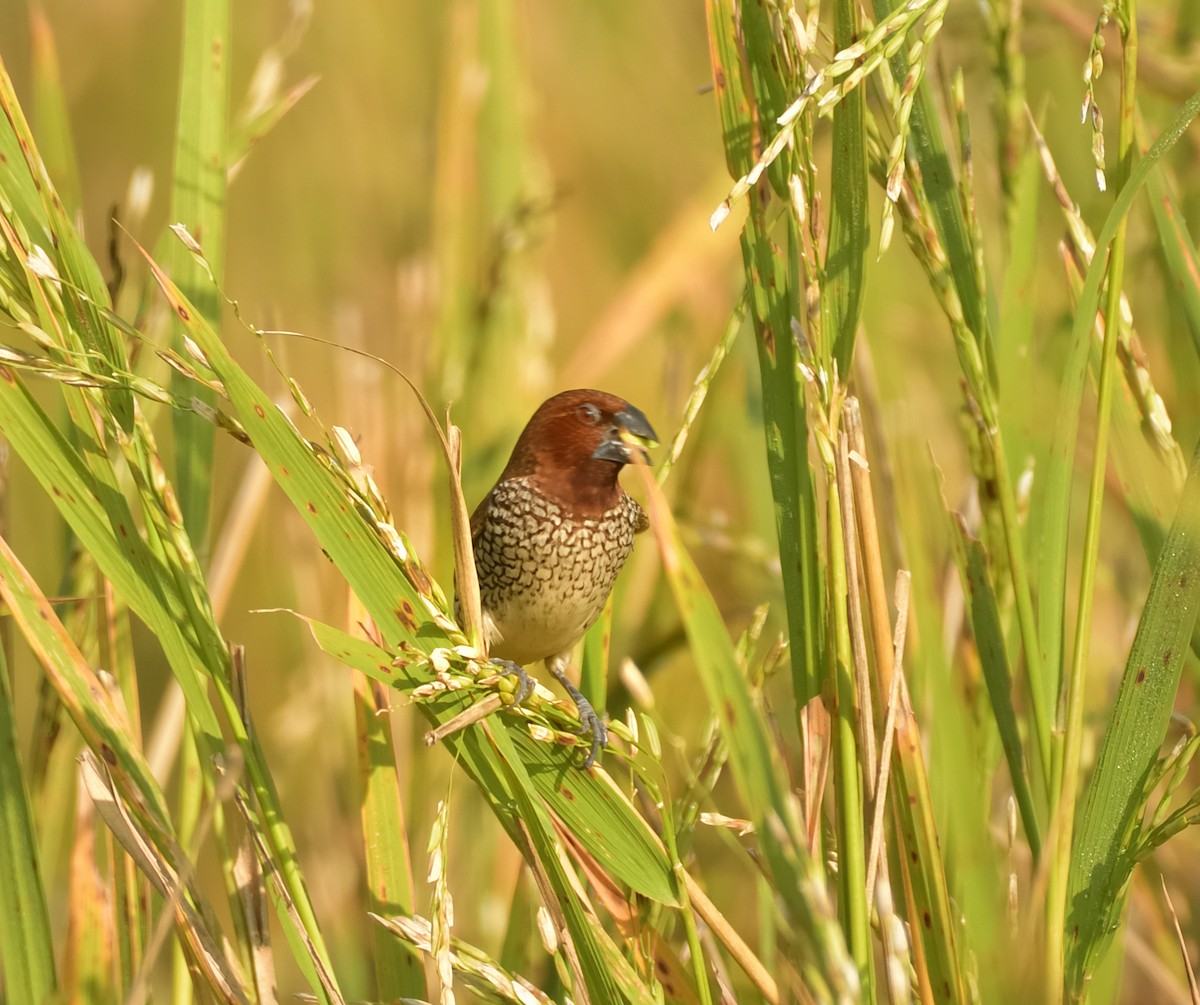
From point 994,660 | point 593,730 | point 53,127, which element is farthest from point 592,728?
point 53,127

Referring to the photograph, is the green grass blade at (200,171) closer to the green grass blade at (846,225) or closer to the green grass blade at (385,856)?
the green grass blade at (385,856)

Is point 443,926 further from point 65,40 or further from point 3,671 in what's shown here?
point 65,40

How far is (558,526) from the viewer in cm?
203

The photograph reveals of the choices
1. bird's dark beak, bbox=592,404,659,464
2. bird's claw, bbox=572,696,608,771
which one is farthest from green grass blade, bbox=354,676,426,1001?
bird's dark beak, bbox=592,404,659,464

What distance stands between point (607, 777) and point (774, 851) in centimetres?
27

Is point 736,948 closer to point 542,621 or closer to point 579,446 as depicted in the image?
point 542,621

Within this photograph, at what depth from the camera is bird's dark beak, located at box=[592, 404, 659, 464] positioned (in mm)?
1891

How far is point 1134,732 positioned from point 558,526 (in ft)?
3.43

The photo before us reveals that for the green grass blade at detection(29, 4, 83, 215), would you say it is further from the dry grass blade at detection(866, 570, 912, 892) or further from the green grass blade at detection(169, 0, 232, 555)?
the dry grass blade at detection(866, 570, 912, 892)

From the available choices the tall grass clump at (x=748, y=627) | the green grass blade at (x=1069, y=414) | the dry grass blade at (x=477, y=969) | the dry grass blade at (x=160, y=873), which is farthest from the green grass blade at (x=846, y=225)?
the dry grass blade at (x=160, y=873)

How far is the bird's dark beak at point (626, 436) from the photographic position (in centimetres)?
189

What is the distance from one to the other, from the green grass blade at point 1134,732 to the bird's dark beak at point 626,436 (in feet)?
2.82

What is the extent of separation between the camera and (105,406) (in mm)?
1190

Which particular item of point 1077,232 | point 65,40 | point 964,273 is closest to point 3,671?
point 964,273
